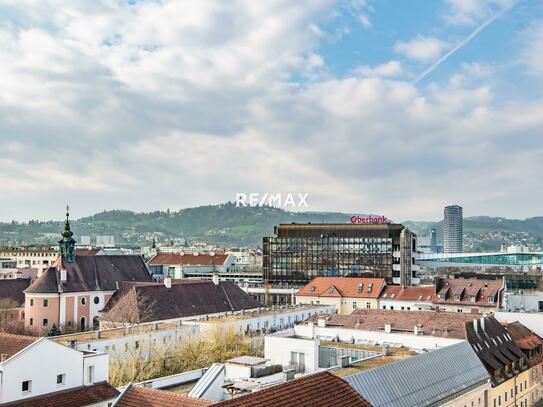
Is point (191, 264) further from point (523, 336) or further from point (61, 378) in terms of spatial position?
point (61, 378)

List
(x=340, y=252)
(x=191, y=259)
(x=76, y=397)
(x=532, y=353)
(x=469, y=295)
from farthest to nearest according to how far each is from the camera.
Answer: (x=191, y=259) → (x=340, y=252) → (x=469, y=295) → (x=532, y=353) → (x=76, y=397)

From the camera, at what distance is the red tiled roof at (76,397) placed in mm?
35103

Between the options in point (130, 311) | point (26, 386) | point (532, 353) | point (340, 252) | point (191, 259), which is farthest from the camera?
point (191, 259)

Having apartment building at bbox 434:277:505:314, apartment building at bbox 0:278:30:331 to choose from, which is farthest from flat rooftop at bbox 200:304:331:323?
apartment building at bbox 0:278:30:331

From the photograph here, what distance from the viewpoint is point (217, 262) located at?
603 feet

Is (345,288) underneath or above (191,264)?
underneath

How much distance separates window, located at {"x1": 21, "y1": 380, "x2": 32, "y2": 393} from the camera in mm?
36031

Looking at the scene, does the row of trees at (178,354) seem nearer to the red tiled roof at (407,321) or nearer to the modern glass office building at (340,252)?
the red tiled roof at (407,321)

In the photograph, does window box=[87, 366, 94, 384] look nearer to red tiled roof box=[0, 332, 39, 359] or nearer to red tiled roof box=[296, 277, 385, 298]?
red tiled roof box=[0, 332, 39, 359]

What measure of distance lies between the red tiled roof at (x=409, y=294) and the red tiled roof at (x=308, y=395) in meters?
72.8

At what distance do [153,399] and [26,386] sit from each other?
37.6 ft

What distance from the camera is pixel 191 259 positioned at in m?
185

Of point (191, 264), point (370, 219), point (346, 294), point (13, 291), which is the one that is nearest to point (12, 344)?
point (13, 291)

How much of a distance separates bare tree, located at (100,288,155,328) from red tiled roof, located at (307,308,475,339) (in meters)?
20.9
